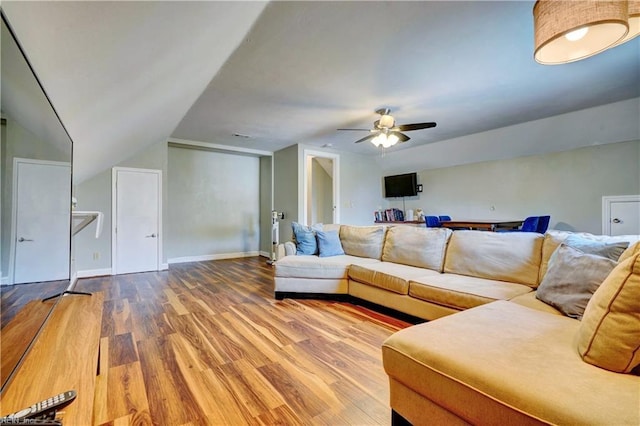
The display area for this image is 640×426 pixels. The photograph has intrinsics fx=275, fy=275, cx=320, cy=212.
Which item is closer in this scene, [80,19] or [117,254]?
[80,19]

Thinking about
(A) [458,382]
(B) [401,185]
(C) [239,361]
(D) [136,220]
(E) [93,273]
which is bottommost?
(C) [239,361]

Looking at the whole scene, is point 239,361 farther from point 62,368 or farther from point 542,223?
point 542,223

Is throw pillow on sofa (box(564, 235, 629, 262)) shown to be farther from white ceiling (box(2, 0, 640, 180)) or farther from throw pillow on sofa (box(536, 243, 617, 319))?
white ceiling (box(2, 0, 640, 180))

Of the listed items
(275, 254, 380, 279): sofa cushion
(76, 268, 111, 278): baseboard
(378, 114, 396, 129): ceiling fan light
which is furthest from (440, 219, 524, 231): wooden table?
(76, 268, 111, 278): baseboard

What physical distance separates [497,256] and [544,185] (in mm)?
3132

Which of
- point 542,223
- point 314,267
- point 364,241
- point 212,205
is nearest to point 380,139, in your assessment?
point 364,241

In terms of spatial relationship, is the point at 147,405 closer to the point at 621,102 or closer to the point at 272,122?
the point at 272,122

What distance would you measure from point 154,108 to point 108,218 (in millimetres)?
2914

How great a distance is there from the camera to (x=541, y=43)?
149 cm

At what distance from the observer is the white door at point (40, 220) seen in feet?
3.21

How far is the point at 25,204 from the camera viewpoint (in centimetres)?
103

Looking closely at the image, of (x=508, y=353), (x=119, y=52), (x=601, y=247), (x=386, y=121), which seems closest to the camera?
(x=508, y=353)

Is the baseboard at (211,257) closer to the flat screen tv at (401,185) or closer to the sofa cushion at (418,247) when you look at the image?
the flat screen tv at (401,185)

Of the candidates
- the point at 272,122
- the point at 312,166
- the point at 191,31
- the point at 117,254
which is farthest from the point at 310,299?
the point at 312,166
